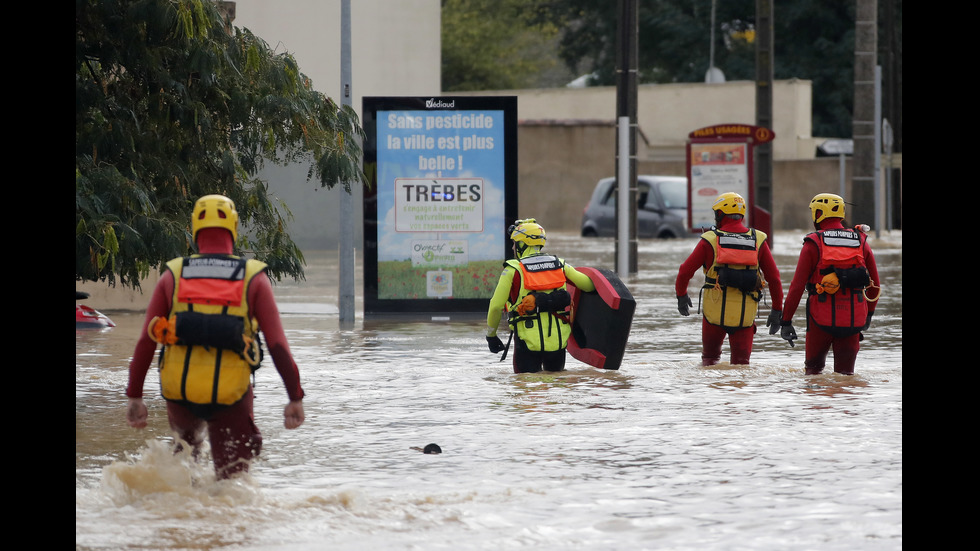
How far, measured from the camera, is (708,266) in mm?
11781

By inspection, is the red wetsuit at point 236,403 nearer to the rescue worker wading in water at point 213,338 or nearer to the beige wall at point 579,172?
the rescue worker wading in water at point 213,338

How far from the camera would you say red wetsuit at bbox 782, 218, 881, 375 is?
11156 mm

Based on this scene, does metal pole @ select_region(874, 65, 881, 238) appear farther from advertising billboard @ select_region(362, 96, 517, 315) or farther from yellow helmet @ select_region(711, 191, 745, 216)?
yellow helmet @ select_region(711, 191, 745, 216)

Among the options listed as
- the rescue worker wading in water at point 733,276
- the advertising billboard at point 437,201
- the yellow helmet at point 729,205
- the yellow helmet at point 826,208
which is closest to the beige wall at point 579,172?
the advertising billboard at point 437,201

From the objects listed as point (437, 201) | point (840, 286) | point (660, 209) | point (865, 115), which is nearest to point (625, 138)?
point (437, 201)

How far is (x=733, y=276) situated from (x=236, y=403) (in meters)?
5.72

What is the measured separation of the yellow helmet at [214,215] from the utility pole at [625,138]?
17.2 metres

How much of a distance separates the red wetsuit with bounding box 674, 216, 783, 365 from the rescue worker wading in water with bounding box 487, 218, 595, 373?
945 mm

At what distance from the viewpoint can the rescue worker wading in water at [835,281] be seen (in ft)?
36.3

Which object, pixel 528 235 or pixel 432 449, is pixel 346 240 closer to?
pixel 528 235

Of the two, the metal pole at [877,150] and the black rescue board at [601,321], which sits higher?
the metal pole at [877,150]
